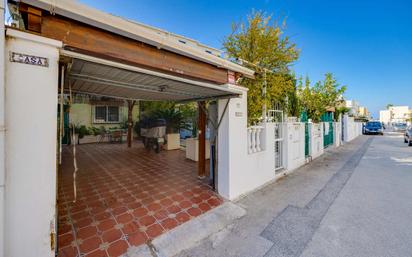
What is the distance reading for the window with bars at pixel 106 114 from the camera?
13055 mm

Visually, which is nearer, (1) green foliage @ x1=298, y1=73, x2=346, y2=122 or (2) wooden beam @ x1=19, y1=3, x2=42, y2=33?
(2) wooden beam @ x1=19, y1=3, x2=42, y2=33

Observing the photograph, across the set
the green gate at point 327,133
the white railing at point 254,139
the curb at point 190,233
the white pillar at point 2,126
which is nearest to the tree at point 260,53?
the white railing at point 254,139

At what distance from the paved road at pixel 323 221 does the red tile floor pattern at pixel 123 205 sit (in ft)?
2.68

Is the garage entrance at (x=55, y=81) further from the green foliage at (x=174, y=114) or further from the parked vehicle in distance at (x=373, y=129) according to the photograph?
the parked vehicle in distance at (x=373, y=129)

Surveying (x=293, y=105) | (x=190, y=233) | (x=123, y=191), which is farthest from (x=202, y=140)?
(x=293, y=105)

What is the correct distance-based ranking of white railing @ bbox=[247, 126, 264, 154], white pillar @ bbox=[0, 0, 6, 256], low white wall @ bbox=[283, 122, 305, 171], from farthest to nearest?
1. low white wall @ bbox=[283, 122, 305, 171]
2. white railing @ bbox=[247, 126, 264, 154]
3. white pillar @ bbox=[0, 0, 6, 256]

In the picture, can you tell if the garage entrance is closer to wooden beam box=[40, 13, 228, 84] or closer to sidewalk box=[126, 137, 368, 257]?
wooden beam box=[40, 13, 228, 84]

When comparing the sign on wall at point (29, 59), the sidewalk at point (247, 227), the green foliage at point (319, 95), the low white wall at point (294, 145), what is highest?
the green foliage at point (319, 95)

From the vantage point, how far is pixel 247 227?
307 centimetres

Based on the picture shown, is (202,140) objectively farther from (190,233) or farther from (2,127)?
(2,127)

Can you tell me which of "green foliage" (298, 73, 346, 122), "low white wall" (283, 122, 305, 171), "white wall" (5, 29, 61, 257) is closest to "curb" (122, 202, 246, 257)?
"white wall" (5, 29, 61, 257)

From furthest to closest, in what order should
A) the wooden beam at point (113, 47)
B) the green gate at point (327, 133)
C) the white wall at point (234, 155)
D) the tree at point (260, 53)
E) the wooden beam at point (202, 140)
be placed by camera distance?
the green gate at point (327, 133) → the tree at point (260, 53) → the wooden beam at point (202, 140) → the white wall at point (234, 155) → the wooden beam at point (113, 47)

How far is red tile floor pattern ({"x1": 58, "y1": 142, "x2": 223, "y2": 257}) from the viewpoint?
255 cm

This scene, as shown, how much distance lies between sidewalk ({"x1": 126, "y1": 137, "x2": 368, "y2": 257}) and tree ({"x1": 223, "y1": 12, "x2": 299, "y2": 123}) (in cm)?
215
